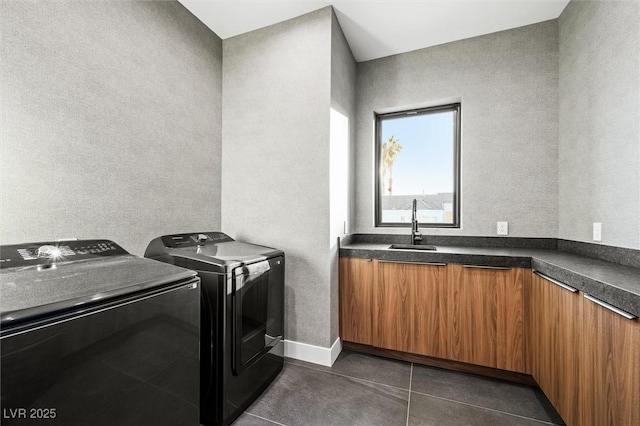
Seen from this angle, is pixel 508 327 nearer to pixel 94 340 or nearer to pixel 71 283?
pixel 94 340

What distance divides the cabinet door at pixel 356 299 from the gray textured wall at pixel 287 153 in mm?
231

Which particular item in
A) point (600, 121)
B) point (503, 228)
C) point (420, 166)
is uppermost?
point (600, 121)

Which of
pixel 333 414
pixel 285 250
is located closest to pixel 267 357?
pixel 333 414

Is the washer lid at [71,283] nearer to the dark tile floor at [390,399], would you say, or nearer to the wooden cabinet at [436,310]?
the dark tile floor at [390,399]

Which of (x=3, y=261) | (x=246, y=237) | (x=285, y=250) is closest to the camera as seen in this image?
(x=3, y=261)

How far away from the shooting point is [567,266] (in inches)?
57.2

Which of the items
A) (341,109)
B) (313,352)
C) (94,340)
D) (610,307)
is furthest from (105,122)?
(610,307)

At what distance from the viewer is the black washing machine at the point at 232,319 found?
1.46 metres

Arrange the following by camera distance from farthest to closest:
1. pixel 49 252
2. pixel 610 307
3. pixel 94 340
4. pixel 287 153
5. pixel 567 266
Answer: pixel 287 153
pixel 567 266
pixel 49 252
pixel 610 307
pixel 94 340

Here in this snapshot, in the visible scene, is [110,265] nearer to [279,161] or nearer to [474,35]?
[279,161]

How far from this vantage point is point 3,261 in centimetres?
112

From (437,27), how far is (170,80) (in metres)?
2.23

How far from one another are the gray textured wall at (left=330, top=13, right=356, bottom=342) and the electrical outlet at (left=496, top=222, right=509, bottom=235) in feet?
4.22

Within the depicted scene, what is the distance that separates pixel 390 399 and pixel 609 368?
3.59 feet
